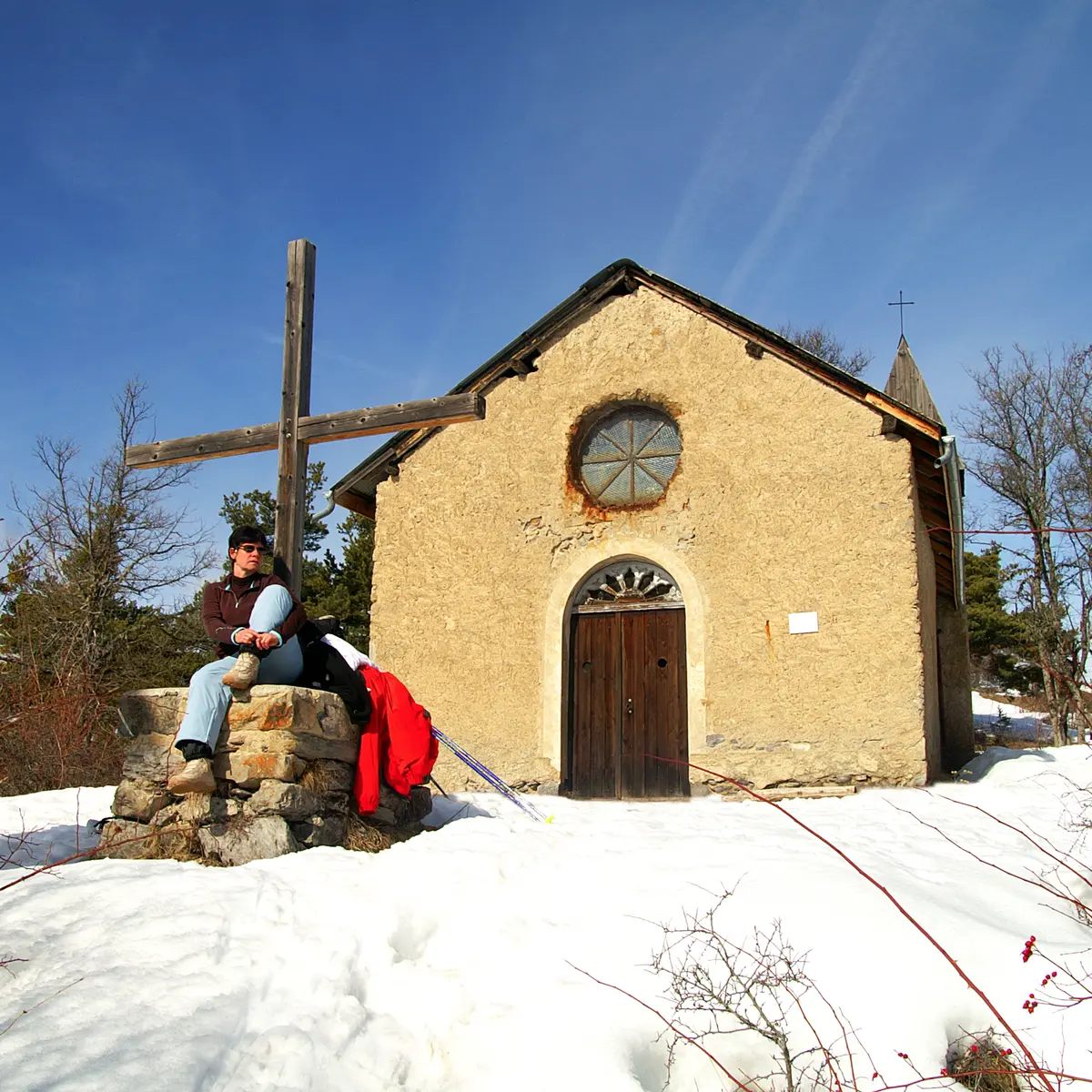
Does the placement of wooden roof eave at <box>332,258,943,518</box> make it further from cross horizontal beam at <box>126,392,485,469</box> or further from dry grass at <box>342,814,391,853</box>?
dry grass at <box>342,814,391,853</box>

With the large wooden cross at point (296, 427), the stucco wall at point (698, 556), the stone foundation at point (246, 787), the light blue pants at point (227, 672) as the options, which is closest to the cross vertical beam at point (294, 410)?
the large wooden cross at point (296, 427)

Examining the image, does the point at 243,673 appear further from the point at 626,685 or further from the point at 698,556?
the point at 698,556

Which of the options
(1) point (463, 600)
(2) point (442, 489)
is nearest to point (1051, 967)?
(1) point (463, 600)

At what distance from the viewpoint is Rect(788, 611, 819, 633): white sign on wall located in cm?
813

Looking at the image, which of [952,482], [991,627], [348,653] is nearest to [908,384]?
[952,482]

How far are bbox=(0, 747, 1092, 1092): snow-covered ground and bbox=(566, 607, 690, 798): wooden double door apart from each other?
11.7 ft

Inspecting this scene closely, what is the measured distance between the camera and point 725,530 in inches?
341

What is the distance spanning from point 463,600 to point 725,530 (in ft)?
8.69

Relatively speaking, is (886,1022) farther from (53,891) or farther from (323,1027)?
(53,891)

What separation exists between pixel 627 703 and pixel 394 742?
3914 mm

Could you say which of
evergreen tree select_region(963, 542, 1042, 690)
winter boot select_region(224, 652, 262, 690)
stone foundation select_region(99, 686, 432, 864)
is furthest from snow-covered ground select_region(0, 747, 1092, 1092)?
evergreen tree select_region(963, 542, 1042, 690)

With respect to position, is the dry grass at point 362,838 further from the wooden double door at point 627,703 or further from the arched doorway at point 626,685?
the wooden double door at point 627,703

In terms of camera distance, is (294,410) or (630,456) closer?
Answer: (294,410)

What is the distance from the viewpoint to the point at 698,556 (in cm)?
873
